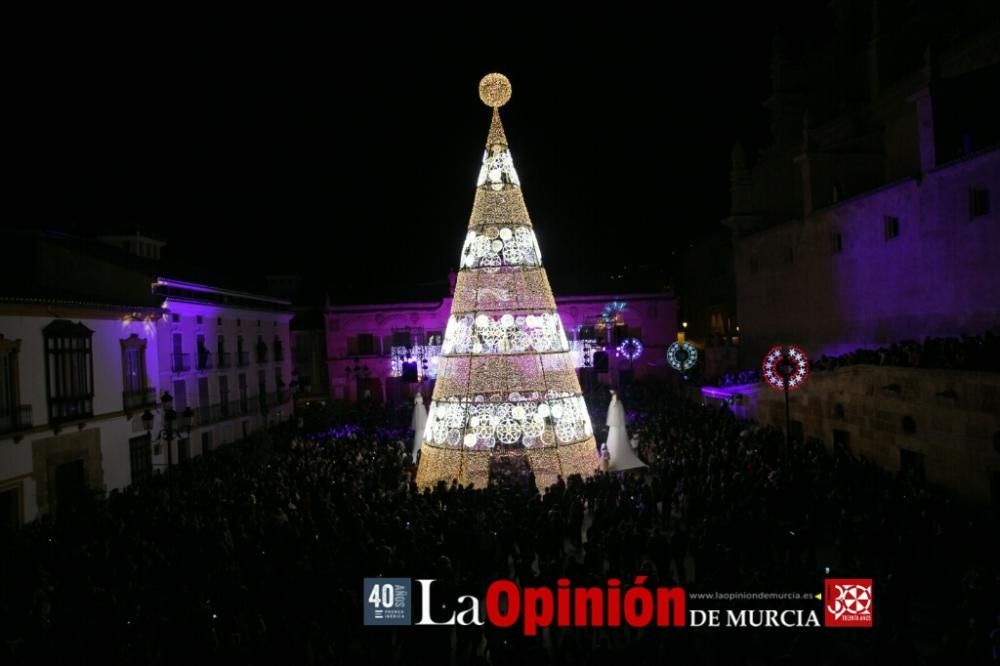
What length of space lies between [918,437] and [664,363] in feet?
97.5

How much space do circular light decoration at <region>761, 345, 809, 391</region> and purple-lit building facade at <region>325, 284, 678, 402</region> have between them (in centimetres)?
2653

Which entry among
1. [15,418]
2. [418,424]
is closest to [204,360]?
[15,418]

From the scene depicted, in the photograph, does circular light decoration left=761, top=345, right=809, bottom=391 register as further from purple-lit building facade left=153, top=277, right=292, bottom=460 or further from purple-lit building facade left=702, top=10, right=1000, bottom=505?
purple-lit building facade left=153, top=277, right=292, bottom=460

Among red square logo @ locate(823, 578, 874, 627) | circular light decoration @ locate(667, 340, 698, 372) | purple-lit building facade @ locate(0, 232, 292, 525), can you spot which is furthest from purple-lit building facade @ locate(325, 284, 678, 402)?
red square logo @ locate(823, 578, 874, 627)

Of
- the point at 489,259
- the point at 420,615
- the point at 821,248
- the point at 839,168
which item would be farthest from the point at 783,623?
the point at 839,168

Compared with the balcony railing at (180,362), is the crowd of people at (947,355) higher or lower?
lower

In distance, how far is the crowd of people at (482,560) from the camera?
9.02 metres

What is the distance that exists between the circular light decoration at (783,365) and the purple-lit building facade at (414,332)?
2653 centimetres

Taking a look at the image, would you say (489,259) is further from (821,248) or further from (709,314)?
(709,314)

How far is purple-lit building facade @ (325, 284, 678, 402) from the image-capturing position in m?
47.3

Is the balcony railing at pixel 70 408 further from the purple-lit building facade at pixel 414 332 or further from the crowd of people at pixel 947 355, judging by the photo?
the purple-lit building facade at pixel 414 332

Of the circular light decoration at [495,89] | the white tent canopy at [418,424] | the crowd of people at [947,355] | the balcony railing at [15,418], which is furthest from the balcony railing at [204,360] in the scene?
the crowd of people at [947,355]

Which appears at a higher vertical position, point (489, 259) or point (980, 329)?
point (489, 259)

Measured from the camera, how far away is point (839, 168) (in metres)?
28.5
